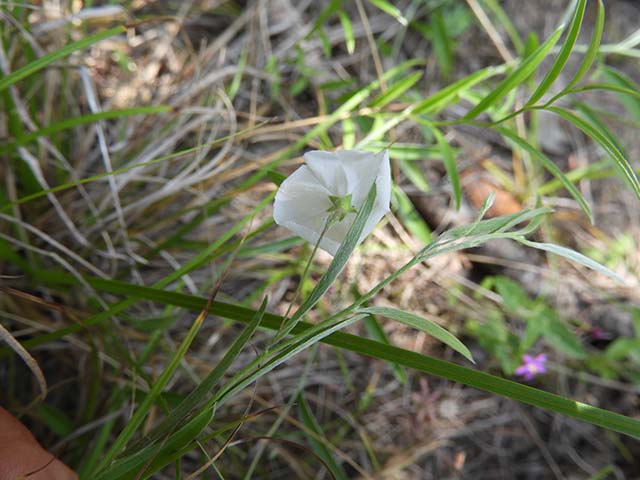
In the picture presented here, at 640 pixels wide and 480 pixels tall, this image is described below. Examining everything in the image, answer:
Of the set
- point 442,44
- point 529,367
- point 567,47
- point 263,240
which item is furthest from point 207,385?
point 442,44

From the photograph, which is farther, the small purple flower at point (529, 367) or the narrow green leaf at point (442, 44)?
the narrow green leaf at point (442, 44)

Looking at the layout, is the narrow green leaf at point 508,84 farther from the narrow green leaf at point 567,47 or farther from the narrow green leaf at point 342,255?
the narrow green leaf at point 342,255

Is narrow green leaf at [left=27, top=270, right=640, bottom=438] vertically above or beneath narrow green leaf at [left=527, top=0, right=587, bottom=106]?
beneath

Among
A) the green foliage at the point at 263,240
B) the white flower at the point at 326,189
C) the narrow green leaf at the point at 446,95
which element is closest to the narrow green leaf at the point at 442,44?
the green foliage at the point at 263,240

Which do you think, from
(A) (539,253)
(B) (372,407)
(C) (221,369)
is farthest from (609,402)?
(C) (221,369)

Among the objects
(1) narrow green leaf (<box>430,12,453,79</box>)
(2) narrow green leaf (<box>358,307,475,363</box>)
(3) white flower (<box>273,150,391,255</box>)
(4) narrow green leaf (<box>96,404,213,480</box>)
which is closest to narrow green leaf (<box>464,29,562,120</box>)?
(3) white flower (<box>273,150,391,255</box>)

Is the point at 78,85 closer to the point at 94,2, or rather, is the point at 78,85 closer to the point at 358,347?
the point at 94,2

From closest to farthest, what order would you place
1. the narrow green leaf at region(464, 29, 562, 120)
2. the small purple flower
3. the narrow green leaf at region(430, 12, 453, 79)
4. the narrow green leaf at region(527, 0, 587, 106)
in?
the narrow green leaf at region(527, 0, 587, 106), the narrow green leaf at region(464, 29, 562, 120), the small purple flower, the narrow green leaf at region(430, 12, 453, 79)

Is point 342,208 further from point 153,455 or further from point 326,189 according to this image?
point 153,455

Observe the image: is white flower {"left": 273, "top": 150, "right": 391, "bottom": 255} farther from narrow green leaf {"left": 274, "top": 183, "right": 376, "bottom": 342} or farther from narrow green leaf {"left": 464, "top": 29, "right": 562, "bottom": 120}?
narrow green leaf {"left": 464, "top": 29, "right": 562, "bottom": 120}
